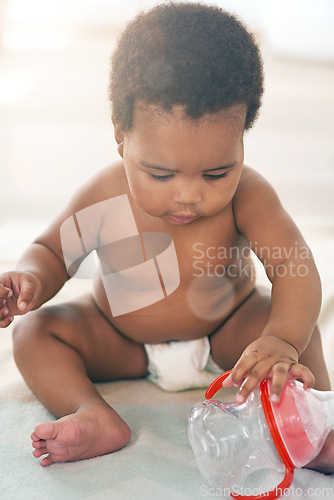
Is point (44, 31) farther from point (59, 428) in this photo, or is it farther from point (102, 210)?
point (59, 428)

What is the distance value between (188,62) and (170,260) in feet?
0.98

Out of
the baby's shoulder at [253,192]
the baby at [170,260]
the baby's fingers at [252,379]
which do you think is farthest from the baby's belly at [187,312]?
the baby's fingers at [252,379]

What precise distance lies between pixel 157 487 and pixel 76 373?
21 centimetres

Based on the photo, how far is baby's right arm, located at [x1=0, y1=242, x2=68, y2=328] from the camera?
80cm

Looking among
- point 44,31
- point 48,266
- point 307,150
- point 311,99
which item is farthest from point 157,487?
point 44,31

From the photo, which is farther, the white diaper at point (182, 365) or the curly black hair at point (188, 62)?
the white diaper at point (182, 365)

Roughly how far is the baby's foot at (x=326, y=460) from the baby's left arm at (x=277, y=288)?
3.4 inches

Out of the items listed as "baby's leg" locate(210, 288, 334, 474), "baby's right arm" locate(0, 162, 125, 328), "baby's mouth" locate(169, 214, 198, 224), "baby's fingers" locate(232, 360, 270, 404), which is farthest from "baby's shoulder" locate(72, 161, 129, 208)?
"baby's fingers" locate(232, 360, 270, 404)

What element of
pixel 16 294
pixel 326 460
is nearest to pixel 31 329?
pixel 16 294

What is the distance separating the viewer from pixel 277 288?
2.68 ft

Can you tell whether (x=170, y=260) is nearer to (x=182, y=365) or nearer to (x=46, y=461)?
(x=182, y=365)

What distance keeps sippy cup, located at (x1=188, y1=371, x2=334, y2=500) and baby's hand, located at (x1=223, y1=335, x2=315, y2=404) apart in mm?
14

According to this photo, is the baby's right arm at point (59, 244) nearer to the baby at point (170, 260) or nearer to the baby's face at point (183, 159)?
the baby at point (170, 260)

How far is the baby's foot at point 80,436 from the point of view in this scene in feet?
→ 2.33
